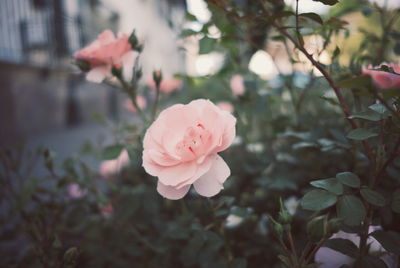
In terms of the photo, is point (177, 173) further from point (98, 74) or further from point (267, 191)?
point (267, 191)

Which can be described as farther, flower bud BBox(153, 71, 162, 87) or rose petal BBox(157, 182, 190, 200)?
flower bud BBox(153, 71, 162, 87)

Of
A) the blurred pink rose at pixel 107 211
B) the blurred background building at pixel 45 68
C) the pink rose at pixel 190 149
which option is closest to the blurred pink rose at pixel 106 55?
the pink rose at pixel 190 149

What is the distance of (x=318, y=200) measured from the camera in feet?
1.25

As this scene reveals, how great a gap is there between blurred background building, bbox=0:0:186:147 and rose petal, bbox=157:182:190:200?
2.43 meters

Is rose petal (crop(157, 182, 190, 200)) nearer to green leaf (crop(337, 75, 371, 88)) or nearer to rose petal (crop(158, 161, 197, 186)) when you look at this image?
rose petal (crop(158, 161, 197, 186))

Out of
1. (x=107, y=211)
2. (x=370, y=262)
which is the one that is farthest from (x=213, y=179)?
(x=107, y=211)

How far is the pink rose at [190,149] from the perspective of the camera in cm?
39

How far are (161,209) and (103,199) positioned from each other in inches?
14.3

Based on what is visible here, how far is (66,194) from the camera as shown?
3.00 ft

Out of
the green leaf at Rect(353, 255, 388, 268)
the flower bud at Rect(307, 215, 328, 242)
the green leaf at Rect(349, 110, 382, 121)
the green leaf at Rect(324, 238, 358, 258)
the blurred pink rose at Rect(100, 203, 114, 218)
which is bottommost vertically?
the blurred pink rose at Rect(100, 203, 114, 218)

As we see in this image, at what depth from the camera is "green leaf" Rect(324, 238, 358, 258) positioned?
0.41 meters

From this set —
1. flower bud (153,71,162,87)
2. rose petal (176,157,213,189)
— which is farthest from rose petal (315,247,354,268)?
flower bud (153,71,162,87)

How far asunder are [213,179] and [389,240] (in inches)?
10.1

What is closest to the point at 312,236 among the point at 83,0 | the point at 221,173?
the point at 221,173
